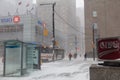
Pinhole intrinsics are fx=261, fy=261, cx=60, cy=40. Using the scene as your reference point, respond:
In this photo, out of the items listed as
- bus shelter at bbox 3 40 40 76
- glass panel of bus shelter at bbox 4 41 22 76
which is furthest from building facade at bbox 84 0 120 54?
glass panel of bus shelter at bbox 4 41 22 76

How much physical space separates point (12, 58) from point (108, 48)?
15120mm

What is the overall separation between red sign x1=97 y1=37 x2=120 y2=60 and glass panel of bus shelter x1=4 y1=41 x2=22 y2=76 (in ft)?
47.7

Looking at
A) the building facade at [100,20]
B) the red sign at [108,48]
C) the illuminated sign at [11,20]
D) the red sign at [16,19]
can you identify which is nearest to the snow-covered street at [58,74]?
the red sign at [108,48]

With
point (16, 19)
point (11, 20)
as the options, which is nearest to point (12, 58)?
point (16, 19)

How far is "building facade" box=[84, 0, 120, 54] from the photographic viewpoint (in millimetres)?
74500

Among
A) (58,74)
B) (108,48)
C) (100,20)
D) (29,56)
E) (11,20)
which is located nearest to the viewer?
(108,48)

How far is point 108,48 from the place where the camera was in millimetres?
4574

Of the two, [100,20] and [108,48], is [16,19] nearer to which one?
[100,20]

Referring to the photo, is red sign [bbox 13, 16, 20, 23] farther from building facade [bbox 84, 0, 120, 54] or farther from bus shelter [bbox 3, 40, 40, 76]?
bus shelter [bbox 3, 40, 40, 76]

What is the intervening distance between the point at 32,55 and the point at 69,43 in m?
107

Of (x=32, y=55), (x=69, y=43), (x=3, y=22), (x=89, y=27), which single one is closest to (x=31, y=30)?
(x=3, y=22)

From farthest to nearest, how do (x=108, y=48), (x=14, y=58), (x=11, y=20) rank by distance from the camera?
(x=11, y=20) → (x=14, y=58) → (x=108, y=48)

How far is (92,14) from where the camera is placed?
74500mm

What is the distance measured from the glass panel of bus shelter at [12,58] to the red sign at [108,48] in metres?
14.6
